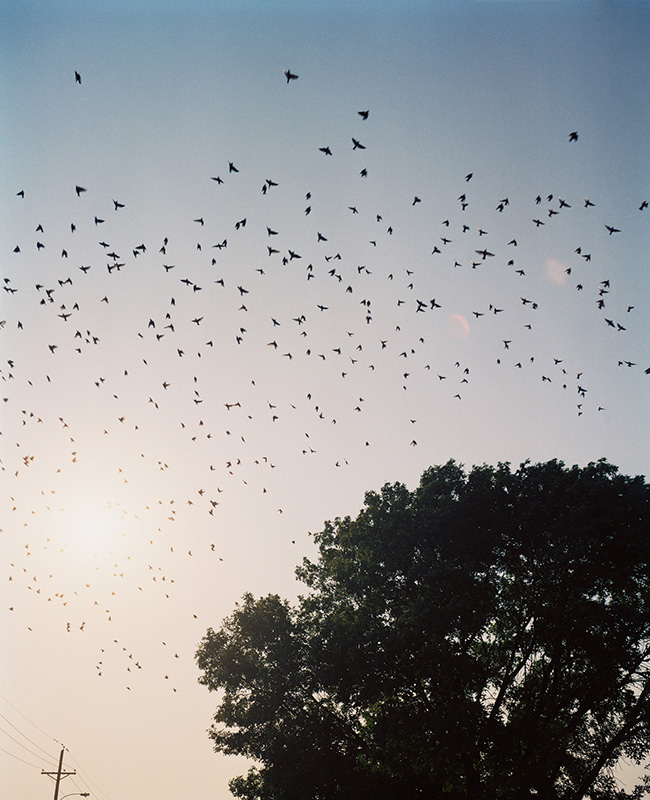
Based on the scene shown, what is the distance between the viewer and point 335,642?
1995cm

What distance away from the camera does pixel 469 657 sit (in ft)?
62.7

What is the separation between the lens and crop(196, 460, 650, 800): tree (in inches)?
731

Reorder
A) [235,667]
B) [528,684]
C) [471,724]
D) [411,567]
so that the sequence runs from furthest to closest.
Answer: [235,667]
[411,567]
[528,684]
[471,724]

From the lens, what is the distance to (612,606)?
19.0m

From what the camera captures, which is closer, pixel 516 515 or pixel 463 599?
pixel 463 599

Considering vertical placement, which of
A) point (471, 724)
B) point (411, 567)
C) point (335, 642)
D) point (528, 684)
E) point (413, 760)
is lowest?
point (413, 760)

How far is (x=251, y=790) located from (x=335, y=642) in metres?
9.73

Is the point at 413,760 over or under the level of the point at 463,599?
under

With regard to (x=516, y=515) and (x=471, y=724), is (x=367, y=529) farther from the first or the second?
(x=471, y=724)

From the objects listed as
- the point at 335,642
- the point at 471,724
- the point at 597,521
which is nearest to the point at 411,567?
the point at 335,642

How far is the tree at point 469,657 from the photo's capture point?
731 inches

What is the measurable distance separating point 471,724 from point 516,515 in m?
7.91

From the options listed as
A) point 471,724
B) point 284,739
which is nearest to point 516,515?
point 471,724

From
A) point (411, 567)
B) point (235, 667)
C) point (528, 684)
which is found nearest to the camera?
point (528, 684)
